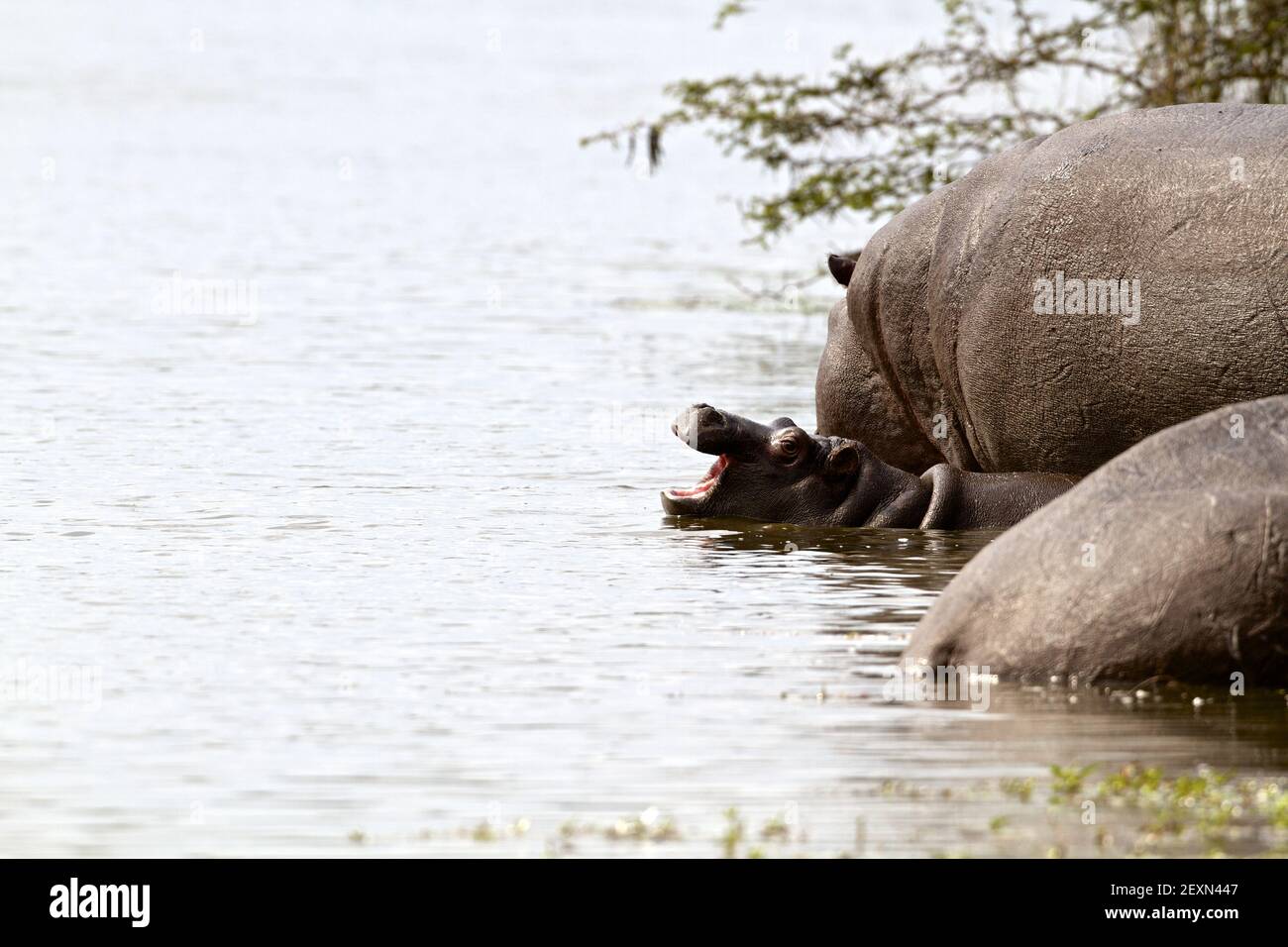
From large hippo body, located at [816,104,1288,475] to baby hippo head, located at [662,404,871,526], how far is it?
64 cm

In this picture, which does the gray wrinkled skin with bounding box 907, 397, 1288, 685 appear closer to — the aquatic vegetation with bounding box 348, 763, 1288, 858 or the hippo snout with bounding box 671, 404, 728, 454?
the aquatic vegetation with bounding box 348, 763, 1288, 858

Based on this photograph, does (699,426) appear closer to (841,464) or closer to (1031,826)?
(841,464)

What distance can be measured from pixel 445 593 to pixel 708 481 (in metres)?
2.06

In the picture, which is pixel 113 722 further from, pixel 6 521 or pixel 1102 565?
pixel 6 521

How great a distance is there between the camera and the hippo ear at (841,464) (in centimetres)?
1005

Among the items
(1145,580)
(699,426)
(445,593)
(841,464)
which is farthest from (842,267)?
(1145,580)

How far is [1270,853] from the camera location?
5.34 m

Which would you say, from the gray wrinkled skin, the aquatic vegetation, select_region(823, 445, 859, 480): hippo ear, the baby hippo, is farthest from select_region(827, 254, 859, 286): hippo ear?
the aquatic vegetation

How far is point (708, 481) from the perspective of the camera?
10227mm

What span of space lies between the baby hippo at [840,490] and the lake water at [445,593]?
0.64ft

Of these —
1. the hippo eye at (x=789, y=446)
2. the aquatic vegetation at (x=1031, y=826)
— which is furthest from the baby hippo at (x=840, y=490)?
the aquatic vegetation at (x=1031, y=826)

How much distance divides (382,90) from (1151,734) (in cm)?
4974
